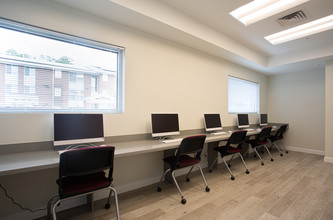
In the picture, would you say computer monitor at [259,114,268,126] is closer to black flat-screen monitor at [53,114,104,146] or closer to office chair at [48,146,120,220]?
black flat-screen monitor at [53,114,104,146]

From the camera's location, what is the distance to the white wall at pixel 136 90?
1.88 metres

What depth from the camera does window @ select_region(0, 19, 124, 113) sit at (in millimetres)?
1887

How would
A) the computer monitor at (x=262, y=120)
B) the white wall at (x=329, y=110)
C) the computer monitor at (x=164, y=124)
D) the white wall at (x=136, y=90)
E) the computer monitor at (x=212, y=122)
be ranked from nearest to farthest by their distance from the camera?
the white wall at (x=136, y=90) → the computer monitor at (x=164, y=124) → the computer monitor at (x=212, y=122) → the white wall at (x=329, y=110) → the computer monitor at (x=262, y=120)

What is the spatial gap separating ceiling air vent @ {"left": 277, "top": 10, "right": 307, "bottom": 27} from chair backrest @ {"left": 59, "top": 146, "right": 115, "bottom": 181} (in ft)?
11.6

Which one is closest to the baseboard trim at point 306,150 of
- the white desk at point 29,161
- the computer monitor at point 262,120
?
the computer monitor at point 262,120

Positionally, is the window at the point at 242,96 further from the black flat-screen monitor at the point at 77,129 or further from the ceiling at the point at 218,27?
the black flat-screen monitor at the point at 77,129

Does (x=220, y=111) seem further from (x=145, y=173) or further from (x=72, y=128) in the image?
(x=72, y=128)

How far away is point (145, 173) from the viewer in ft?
9.19

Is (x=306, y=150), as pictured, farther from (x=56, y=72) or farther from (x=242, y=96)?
(x=56, y=72)

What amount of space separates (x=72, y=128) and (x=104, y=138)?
18.6 inches

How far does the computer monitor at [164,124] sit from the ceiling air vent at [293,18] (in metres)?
2.57

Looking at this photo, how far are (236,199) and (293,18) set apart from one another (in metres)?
3.17

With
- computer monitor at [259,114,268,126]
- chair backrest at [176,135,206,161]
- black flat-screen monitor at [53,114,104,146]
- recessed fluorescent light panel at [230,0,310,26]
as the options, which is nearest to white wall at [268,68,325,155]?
computer monitor at [259,114,268,126]

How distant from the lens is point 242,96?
510 cm
